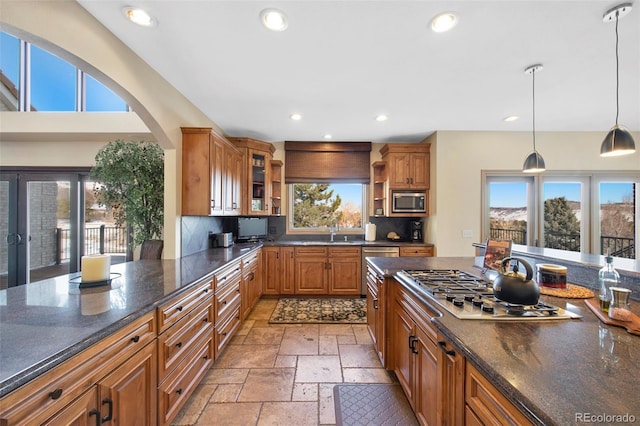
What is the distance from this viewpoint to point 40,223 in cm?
408

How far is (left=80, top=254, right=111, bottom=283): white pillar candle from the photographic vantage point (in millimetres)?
1618

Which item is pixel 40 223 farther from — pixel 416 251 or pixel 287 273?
pixel 416 251

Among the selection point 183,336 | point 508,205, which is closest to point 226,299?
point 183,336

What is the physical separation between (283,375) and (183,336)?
965 mm

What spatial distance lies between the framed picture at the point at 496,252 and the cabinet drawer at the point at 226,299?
2.36 m

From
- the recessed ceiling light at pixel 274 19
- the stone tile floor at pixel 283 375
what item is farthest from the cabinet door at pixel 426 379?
the recessed ceiling light at pixel 274 19

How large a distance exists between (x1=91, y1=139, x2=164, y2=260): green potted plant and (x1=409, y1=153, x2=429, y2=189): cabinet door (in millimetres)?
3666

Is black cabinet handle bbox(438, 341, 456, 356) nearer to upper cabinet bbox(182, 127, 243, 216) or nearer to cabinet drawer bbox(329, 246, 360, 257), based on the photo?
upper cabinet bbox(182, 127, 243, 216)

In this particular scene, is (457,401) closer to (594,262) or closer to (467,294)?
(467,294)

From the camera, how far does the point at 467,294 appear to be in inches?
58.7

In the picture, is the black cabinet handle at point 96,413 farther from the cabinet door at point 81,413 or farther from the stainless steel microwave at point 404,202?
the stainless steel microwave at point 404,202

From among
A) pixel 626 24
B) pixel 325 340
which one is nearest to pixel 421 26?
pixel 626 24

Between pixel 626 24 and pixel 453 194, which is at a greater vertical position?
pixel 626 24

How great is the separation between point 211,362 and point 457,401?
6.45 ft
